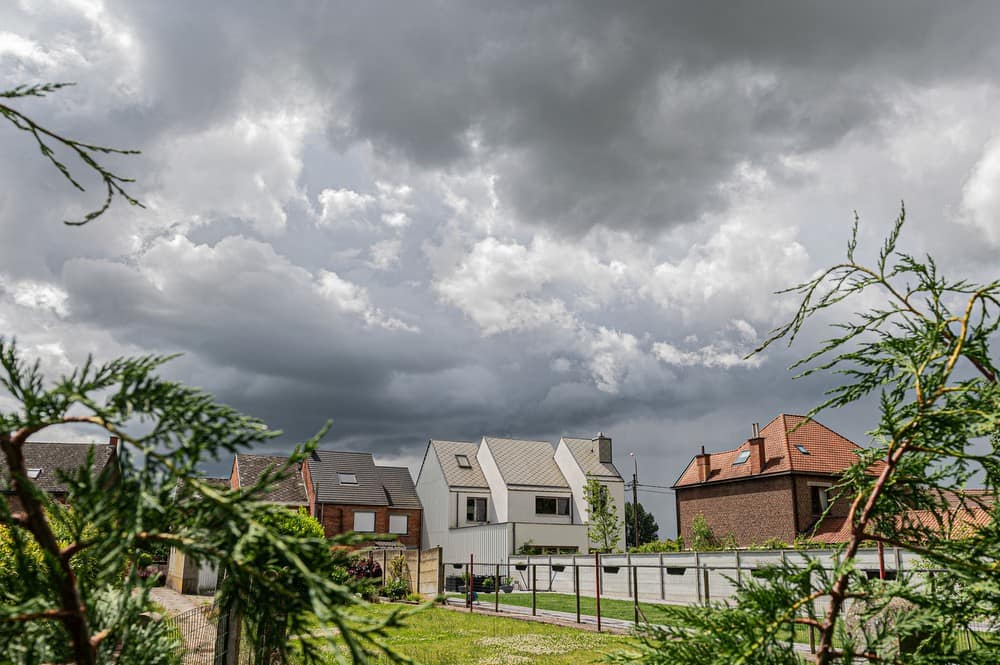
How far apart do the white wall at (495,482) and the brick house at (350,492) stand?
17.6ft

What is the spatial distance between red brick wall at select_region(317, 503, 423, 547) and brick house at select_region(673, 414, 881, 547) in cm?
1740

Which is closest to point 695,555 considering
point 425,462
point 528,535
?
point 528,535

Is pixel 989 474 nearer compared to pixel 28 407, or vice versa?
pixel 28 407

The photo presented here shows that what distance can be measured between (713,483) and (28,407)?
135 ft

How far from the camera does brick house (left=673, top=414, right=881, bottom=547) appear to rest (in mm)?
35281

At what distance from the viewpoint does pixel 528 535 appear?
42.1 m

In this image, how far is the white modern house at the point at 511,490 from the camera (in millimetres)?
44125

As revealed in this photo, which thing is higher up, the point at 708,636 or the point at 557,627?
the point at 708,636

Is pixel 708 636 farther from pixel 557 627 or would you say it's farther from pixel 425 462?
pixel 425 462

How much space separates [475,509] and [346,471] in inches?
356

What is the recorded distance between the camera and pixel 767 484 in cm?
3641

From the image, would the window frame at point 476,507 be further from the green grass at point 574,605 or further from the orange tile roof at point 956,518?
the orange tile roof at point 956,518

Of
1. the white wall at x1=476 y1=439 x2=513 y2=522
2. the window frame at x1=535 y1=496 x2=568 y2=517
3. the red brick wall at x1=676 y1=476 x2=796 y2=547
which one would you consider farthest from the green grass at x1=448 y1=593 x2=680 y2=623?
the window frame at x1=535 y1=496 x2=568 y2=517

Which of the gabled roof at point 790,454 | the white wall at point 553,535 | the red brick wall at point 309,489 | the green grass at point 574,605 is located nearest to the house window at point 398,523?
the red brick wall at point 309,489
